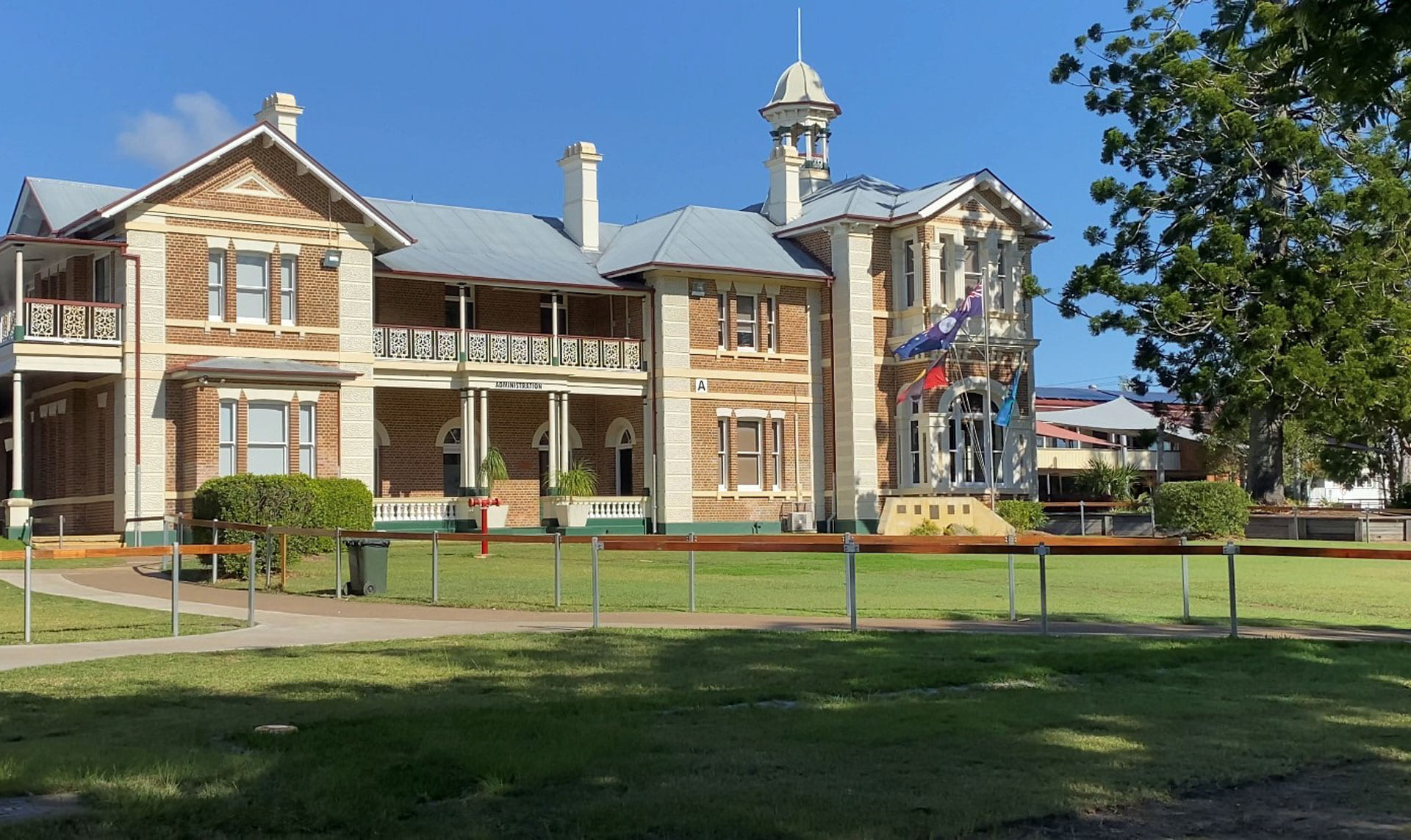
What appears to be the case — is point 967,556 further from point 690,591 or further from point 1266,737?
point 1266,737

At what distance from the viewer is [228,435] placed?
33438 mm

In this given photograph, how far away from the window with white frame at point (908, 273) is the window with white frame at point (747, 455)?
16.9ft

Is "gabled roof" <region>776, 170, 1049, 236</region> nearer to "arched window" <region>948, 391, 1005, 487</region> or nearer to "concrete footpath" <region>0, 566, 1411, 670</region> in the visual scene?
"arched window" <region>948, 391, 1005, 487</region>

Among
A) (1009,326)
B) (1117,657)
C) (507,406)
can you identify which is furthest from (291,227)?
(1117,657)

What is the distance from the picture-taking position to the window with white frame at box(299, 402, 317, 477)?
112 feet

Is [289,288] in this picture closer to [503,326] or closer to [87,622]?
[503,326]

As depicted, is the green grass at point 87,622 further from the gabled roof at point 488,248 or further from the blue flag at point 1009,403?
the blue flag at point 1009,403

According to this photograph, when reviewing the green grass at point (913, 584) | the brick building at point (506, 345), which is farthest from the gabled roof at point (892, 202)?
the green grass at point (913, 584)

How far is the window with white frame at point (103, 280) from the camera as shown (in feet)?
112

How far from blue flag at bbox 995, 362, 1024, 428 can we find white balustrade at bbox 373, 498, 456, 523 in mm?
14285

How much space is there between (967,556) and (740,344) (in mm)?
11258

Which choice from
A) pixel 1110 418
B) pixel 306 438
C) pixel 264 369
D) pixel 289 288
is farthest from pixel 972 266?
pixel 264 369

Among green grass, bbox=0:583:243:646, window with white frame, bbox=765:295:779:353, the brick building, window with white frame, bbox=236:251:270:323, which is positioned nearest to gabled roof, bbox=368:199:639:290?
the brick building

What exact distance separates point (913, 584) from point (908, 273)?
19.7 m
